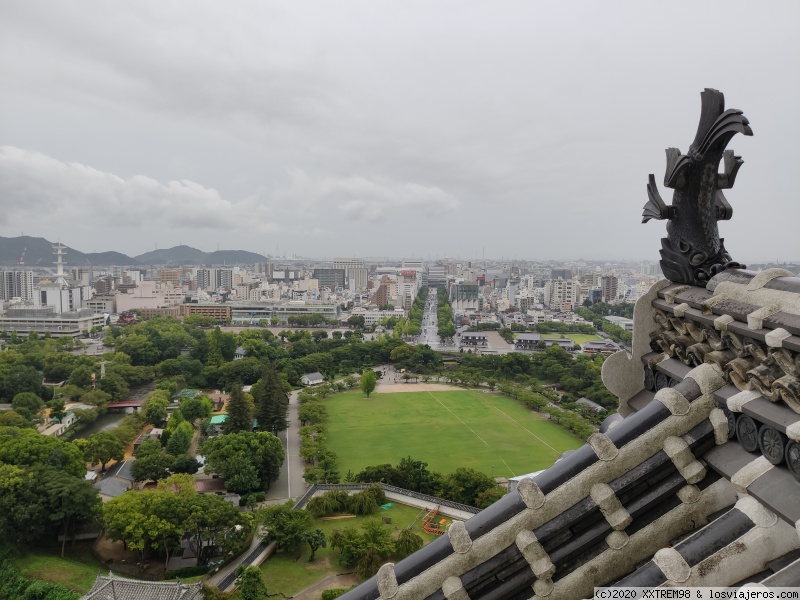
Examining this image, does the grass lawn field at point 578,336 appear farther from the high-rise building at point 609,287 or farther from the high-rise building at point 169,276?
the high-rise building at point 169,276

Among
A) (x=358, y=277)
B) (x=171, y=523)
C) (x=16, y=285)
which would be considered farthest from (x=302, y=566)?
(x=358, y=277)

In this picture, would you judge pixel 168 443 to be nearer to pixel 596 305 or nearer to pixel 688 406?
pixel 688 406

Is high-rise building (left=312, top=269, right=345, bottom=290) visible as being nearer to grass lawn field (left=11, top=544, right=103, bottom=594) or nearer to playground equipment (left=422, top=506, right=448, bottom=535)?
playground equipment (left=422, top=506, right=448, bottom=535)

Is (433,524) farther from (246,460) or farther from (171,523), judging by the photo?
(171,523)

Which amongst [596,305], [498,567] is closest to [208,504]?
[498,567]

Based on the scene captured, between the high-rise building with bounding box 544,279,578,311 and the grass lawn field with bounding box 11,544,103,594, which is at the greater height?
the high-rise building with bounding box 544,279,578,311

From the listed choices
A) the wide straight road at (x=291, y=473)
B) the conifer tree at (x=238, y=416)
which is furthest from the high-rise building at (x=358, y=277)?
the conifer tree at (x=238, y=416)

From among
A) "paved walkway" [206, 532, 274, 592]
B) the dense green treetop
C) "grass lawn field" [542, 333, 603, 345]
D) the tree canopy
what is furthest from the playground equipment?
"grass lawn field" [542, 333, 603, 345]
